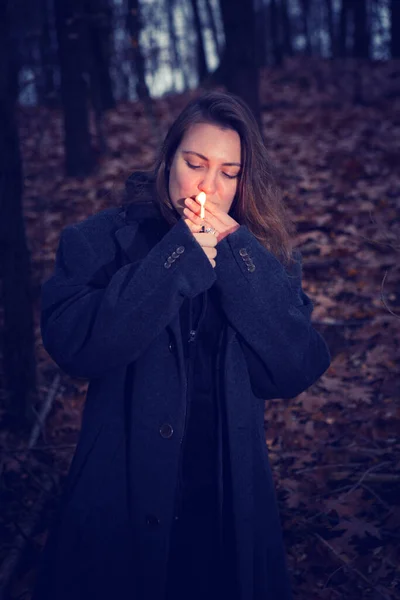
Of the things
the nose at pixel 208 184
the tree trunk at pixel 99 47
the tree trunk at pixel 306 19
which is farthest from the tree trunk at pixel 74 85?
the tree trunk at pixel 306 19

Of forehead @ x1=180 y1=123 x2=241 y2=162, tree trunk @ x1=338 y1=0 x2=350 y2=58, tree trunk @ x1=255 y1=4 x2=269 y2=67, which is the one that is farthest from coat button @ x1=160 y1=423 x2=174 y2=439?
tree trunk @ x1=255 y1=4 x2=269 y2=67

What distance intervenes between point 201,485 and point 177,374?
1.45 feet

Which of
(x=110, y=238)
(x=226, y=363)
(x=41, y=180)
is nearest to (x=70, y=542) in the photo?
(x=226, y=363)

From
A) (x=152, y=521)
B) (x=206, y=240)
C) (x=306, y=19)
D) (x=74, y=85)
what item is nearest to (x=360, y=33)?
(x=306, y=19)

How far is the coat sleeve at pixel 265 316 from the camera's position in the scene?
2006 mm

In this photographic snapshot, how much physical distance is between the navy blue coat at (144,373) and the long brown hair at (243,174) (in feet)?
0.79

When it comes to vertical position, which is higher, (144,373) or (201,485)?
(144,373)

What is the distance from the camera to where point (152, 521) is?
1966 millimetres

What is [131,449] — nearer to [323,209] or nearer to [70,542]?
[70,542]

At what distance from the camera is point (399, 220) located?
23.4 feet

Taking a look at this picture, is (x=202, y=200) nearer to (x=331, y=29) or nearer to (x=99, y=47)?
(x=99, y=47)

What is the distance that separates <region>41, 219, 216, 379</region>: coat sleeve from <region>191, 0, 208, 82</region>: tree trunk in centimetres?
1954

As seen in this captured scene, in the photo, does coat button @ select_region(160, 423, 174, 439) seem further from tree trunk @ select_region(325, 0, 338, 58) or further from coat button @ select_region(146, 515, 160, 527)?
tree trunk @ select_region(325, 0, 338, 58)

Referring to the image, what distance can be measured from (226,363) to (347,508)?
6.42ft
